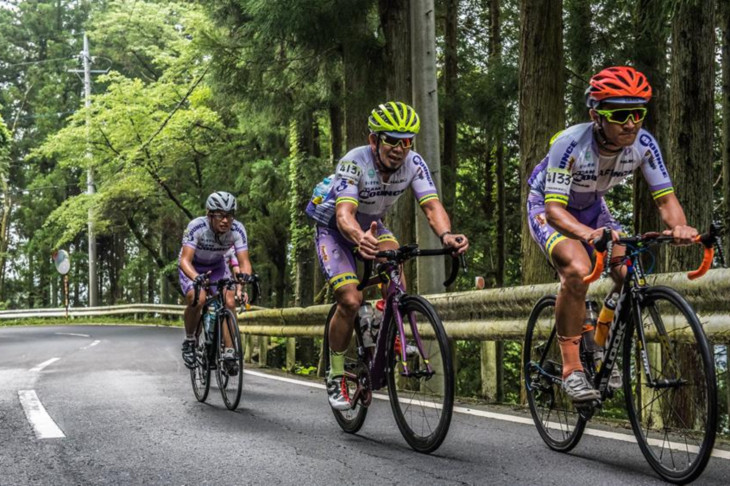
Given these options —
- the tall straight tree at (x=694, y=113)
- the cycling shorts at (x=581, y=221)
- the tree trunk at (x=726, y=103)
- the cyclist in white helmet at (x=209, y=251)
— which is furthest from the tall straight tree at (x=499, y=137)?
the cycling shorts at (x=581, y=221)

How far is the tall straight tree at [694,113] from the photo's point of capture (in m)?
10.3

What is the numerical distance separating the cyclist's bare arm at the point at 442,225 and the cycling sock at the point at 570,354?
A: 2.71 feet

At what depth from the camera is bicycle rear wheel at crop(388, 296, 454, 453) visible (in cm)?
495

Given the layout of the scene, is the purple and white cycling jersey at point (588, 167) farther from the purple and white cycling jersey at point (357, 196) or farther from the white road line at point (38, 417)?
the white road line at point (38, 417)

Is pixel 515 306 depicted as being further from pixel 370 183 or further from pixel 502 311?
pixel 370 183

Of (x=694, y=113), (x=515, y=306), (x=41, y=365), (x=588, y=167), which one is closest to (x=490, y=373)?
(x=515, y=306)

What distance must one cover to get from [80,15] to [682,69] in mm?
51249

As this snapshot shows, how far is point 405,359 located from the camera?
5.36m

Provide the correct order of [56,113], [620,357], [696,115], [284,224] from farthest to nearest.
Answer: [56,113] < [284,224] < [696,115] < [620,357]

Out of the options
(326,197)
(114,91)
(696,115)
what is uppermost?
(114,91)

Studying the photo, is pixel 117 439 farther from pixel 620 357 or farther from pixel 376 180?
pixel 620 357

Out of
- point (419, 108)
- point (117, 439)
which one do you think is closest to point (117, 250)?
point (419, 108)

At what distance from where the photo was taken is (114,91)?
31484mm

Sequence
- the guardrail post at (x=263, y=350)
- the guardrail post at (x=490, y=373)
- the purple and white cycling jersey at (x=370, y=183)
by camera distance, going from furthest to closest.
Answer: the guardrail post at (x=263, y=350) → the guardrail post at (x=490, y=373) → the purple and white cycling jersey at (x=370, y=183)
